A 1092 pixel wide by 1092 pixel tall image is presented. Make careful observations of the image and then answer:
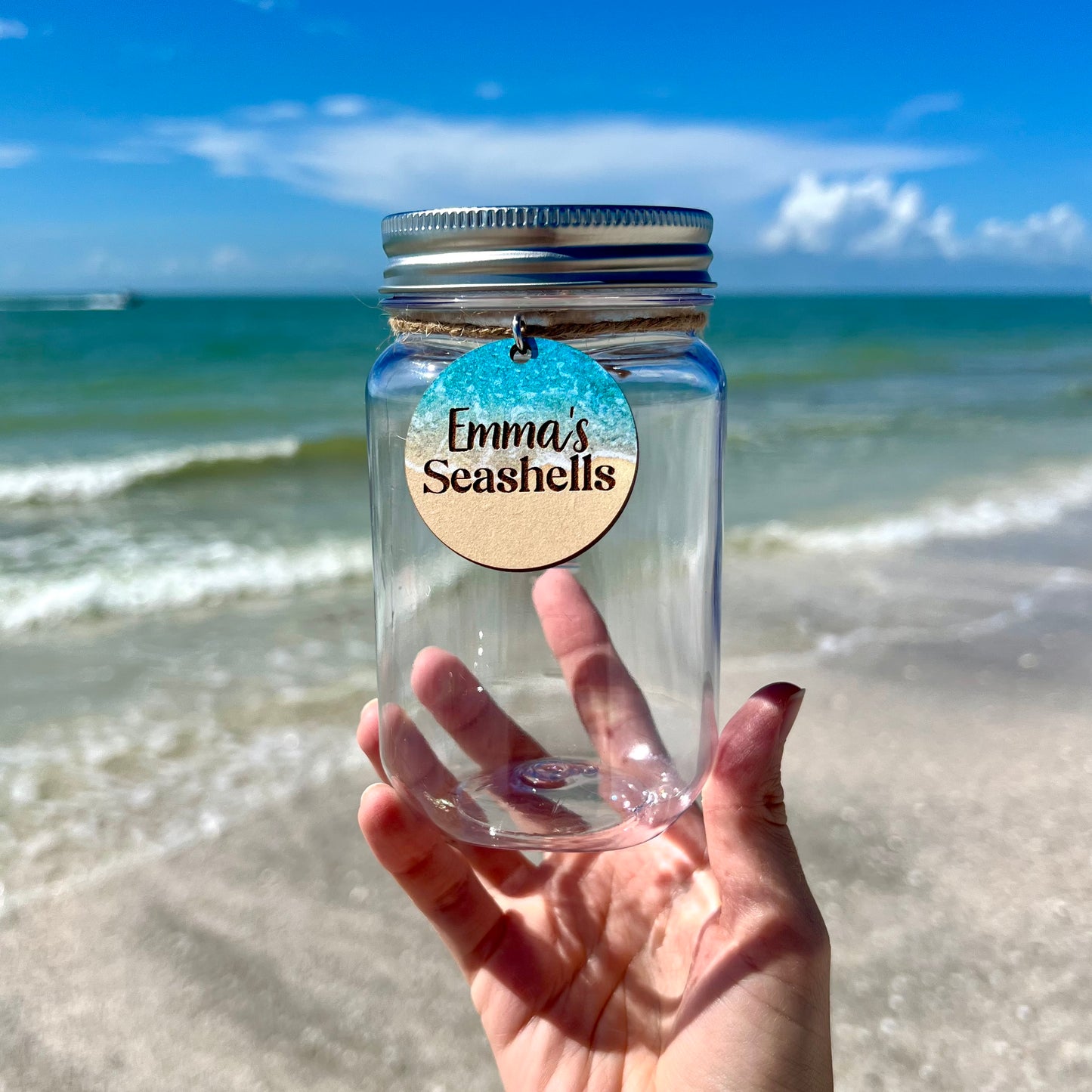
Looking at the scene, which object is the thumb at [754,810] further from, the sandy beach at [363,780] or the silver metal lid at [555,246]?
the silver metal lid at [555,246]

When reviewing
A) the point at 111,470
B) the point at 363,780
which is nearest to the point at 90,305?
the point at 111,470

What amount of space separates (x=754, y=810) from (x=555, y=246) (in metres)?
0.69

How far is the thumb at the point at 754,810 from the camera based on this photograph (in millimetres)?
1169

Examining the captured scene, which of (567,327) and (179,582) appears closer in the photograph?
(567,327)

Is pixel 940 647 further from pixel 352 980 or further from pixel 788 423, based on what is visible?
pixel 788 423

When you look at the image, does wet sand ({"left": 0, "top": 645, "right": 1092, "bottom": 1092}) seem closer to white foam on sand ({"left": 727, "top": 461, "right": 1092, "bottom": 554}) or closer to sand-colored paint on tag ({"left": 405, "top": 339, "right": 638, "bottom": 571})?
sand-colored paint on tag ({"left": 405, "top": 339, "right": 638, "bottom": 571})

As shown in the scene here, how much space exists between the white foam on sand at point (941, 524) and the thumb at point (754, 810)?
12.2 ft

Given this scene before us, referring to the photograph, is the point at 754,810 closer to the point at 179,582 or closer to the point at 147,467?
the point at 179,582

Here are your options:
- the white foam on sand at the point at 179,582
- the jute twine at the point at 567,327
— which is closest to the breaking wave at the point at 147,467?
the white foam on sand at the point at 179,582

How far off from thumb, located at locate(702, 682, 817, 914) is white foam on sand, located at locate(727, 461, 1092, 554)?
147 inches

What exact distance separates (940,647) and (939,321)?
37652 mm

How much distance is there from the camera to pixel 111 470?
7.47m

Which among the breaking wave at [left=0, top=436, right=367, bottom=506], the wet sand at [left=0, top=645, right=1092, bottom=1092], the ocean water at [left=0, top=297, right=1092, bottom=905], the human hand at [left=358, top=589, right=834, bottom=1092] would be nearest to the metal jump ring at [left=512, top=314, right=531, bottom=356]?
the human hand at [left=358, top=589, right=834, bottom=1092]

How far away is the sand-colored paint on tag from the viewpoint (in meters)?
0.99
